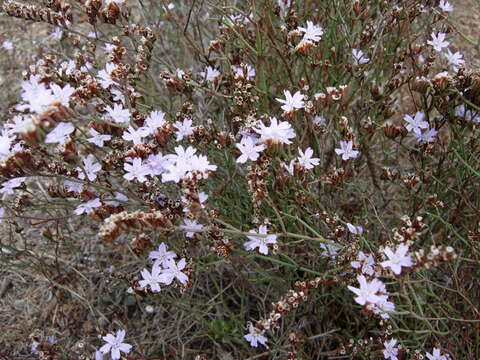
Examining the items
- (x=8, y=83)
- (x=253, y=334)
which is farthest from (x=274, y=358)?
(x=8, y=83)

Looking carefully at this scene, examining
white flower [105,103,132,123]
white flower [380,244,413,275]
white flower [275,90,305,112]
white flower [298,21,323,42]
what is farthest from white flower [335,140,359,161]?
white flower [105,103,132,123]

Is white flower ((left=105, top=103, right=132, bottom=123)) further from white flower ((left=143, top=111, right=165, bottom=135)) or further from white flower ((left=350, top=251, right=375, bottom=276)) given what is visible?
white flower ((left=350, top=251, right=375, bottom=276))

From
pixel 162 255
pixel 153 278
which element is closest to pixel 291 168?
pixel 162 255

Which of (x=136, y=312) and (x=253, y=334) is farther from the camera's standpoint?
(x=136, y=312)

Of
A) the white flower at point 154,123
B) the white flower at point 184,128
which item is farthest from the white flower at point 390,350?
the white flower at point 154,123

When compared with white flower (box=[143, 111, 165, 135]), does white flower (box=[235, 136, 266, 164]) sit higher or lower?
higher

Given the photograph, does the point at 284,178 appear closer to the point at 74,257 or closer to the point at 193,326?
the point at 193,326

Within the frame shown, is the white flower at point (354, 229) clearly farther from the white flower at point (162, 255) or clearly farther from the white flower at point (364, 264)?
the white flower at point (162, 255)
